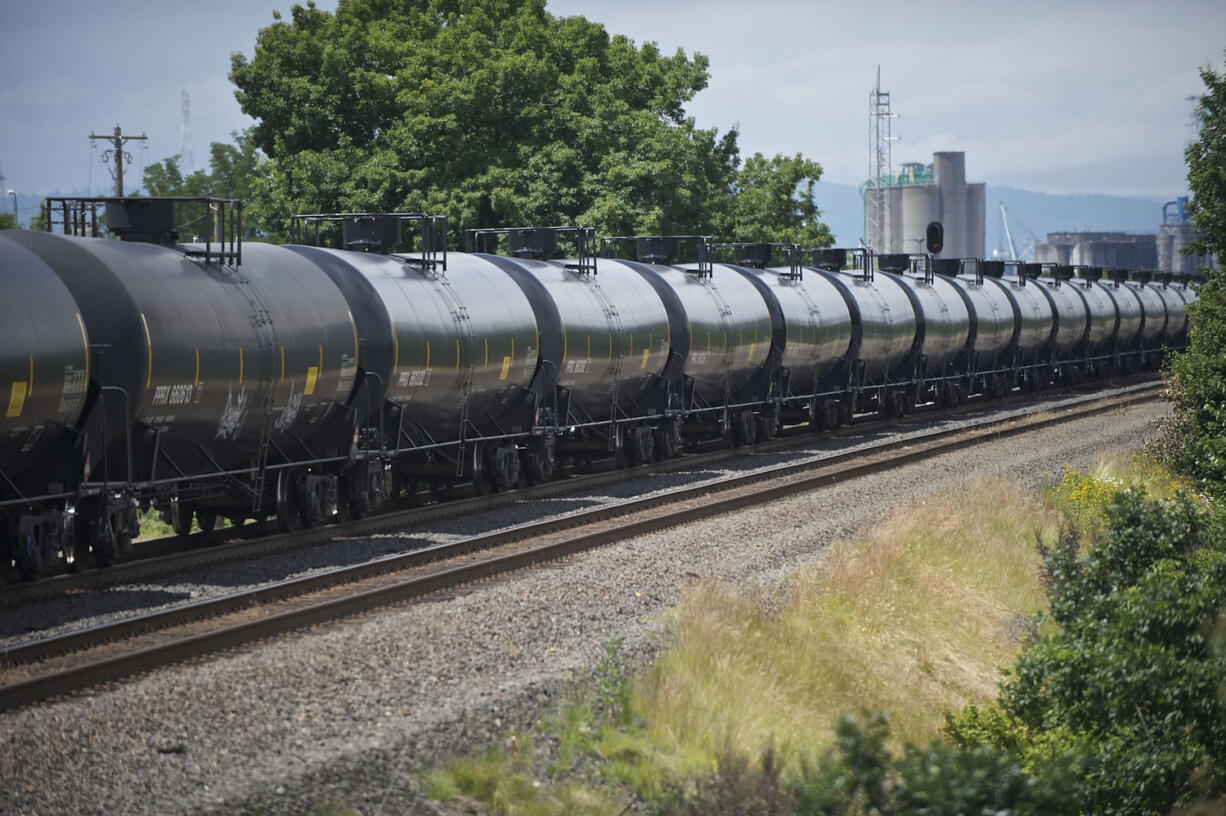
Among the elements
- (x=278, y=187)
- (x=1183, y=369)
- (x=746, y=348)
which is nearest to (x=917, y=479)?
(x=1183, y=369)

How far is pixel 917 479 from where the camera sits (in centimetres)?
2527

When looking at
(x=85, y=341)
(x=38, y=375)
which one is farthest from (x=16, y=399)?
(x=85, y=341)

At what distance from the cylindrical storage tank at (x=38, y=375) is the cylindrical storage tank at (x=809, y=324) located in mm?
20757

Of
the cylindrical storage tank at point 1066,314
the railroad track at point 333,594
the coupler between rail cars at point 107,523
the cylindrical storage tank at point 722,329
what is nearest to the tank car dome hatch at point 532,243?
the cylindrical storage tank at point 722,329

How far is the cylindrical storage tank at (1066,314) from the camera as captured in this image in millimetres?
52906

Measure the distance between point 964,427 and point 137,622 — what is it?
27997 millimetres

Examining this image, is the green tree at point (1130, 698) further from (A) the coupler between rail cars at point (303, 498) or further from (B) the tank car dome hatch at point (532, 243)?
(B) the tank car dome hatch at point (532, 243)

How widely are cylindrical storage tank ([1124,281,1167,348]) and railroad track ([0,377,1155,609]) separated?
41.4m

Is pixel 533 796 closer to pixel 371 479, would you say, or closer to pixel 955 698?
pixel 955 698

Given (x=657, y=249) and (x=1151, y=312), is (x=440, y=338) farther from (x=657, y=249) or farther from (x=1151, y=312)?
(x=1151, y=312)

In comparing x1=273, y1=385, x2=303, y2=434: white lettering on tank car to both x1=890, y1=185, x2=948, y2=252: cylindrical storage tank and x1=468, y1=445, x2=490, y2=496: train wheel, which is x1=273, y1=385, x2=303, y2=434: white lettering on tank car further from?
x1=890, y1=185, x2=948, y2=252: cylindrical storage tank

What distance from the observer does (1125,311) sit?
6128 cm

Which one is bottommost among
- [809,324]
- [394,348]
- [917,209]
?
[394,348]

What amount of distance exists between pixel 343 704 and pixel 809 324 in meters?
25.3
